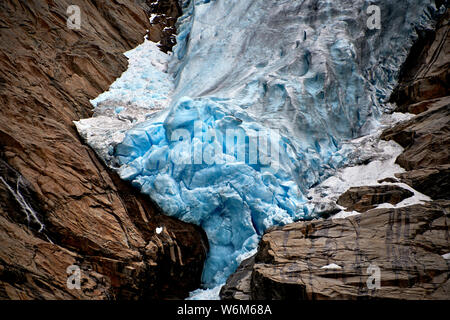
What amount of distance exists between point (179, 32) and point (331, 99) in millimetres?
6980

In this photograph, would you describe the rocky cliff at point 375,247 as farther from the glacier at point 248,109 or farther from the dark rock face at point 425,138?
the glacier at point 248,109

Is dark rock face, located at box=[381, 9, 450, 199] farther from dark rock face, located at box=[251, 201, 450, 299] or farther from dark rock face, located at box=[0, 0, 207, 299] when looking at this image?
dark rock face, located at box=[0, 0, 207, 299]

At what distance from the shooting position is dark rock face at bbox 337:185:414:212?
7238 mm

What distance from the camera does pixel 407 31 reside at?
1136 cm

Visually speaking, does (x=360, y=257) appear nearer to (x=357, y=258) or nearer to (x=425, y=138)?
(x=357, y=258)

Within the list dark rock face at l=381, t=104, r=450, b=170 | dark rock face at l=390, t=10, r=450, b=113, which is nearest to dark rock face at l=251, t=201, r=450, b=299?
dark rock face at l=381, t=104, r=450, b=170

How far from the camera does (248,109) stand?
984 centimetres

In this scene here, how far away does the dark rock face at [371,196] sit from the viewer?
724 centimetres

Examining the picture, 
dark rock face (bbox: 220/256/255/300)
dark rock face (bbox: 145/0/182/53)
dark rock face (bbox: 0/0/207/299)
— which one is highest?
dark rock face (bbox: 145/0/182/53)

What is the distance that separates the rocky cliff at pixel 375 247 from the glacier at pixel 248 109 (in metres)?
1.05

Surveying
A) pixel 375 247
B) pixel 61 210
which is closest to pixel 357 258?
pixel 375 247

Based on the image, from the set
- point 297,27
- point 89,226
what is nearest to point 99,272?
point 89,226

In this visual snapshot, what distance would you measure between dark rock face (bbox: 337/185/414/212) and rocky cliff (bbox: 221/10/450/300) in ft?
0.05

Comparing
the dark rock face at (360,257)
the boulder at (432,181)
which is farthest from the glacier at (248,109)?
the boulder at (432,181)
